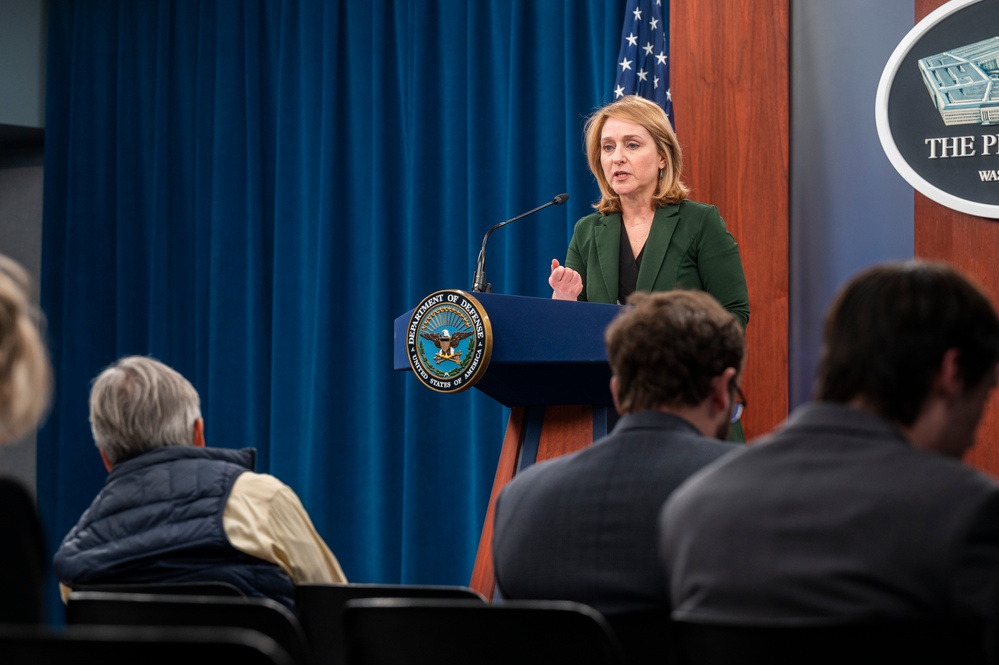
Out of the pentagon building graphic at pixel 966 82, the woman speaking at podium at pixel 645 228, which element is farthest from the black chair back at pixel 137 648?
the pentagon building graphic at pixel 966 82

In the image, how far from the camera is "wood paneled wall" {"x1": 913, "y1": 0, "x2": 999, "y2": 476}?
3764 mm

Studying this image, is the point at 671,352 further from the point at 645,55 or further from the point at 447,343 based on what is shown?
the point at 645,55

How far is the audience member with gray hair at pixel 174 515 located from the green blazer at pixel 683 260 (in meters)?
1.47

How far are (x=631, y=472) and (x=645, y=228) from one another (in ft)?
6.45

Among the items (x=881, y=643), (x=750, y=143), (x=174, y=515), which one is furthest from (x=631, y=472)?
(x=750, y=143)

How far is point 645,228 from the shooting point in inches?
144

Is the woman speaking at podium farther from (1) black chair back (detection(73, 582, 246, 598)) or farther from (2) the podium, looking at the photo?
(1) black chair back (detection(73, 582, 246, 598))

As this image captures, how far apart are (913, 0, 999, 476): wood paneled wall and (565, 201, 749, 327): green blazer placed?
2.48ft

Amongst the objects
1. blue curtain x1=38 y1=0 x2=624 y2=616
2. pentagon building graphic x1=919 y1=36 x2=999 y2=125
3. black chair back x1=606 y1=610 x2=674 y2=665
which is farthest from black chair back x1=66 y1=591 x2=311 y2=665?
blue curtain x1=38 y1=0 x2=624 y2=616

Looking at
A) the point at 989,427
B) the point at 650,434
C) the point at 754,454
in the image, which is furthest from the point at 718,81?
the point at 754,454

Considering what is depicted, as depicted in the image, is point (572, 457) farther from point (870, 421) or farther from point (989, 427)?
point (989, 427)

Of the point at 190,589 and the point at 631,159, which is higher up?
the point at 631,159

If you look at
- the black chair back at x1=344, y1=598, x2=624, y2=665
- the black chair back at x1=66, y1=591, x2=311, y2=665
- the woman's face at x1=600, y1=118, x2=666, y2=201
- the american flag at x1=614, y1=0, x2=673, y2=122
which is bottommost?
the black chair back at x1=66, y1=591, x2=311, y2=665

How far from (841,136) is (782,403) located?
3.17 feet
